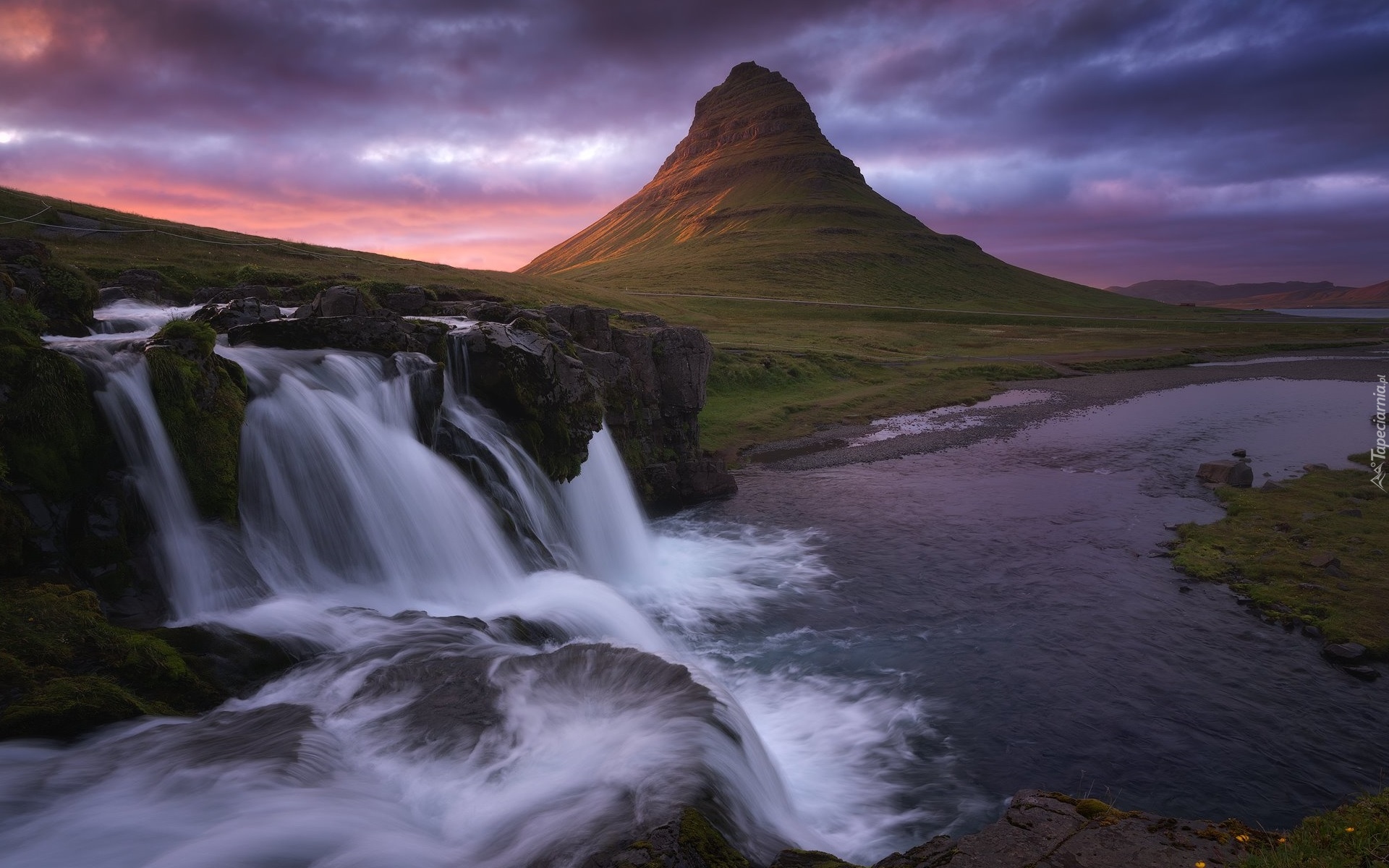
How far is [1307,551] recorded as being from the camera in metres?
20.6

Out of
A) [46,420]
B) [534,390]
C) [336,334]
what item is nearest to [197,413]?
[46,420]

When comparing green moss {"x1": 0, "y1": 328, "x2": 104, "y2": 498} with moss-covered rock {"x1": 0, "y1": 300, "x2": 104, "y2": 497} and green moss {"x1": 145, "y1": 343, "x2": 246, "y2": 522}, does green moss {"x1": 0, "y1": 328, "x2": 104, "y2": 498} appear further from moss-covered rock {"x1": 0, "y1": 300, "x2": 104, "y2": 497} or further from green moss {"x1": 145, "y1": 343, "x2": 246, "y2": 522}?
green moss {"x1": 145, "y1": 343, "x2": 246, "y2": 522}

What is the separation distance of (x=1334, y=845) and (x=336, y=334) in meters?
20.0

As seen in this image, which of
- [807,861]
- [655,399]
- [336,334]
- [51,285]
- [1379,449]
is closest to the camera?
[807,861]

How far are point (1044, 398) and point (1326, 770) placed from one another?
167ft

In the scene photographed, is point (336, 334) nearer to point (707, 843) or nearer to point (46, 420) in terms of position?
point (46, 420)

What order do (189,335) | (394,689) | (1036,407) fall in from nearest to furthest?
(394,689), (189,335), (1036,407)

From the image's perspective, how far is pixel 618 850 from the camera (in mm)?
6445

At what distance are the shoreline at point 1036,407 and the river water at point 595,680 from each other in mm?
13346

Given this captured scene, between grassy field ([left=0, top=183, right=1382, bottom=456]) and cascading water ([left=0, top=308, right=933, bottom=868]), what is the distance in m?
21.3

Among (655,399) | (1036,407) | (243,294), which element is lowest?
(1036,407)

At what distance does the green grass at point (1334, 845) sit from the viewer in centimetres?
571

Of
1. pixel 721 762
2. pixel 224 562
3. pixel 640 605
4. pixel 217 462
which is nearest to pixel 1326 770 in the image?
pixel 721 762

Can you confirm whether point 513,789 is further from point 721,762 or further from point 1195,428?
point 1195,428
